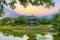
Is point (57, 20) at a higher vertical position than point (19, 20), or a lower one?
higher

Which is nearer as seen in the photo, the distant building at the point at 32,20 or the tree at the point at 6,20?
the tree at the point at 6,20

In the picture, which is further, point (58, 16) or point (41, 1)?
point (58, 16)

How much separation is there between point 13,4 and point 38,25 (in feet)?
63.6

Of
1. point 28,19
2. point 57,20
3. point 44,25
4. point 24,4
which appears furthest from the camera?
point 28,19

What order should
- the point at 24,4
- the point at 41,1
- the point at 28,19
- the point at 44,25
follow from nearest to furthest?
the point at 41,1 → the point at 24,4 → the point at 44,25 → the point at 28,19

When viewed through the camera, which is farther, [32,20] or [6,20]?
[32,20]

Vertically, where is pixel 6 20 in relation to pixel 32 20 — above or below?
above

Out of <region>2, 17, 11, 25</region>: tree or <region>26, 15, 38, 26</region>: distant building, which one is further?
<region>26, 15, 38, 26</region>: distant building

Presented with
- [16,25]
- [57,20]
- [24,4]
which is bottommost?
[16,25]

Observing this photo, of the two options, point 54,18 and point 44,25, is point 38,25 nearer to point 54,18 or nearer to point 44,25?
point 44,25

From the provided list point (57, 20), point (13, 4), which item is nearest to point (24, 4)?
point (13, 4)

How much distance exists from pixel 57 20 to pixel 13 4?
11287 mm

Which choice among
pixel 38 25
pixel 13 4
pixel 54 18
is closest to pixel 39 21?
pixel 38 25

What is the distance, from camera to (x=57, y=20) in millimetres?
13445
